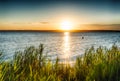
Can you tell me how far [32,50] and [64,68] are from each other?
5.36 ft

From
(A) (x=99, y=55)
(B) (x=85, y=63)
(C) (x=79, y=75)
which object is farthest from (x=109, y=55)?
(C) (x=79, y=75)

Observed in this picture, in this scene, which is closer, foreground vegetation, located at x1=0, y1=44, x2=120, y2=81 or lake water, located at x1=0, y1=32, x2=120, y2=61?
foreground vegetation, located at x1=0, y1=44, x2=120, y2=81

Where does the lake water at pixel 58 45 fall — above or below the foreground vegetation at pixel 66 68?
below

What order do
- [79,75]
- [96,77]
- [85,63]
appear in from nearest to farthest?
[96,77] < [79,75] < [85,63]

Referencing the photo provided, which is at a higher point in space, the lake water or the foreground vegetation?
the foreground vegetation

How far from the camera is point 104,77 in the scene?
7.86 m

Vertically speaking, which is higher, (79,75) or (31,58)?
(31,58)

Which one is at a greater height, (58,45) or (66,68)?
Answer: (66,68)

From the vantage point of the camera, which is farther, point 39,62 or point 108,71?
point 39,62

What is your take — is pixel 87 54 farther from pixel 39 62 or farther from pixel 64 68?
pixel 39 62

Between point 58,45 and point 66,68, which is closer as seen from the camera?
point 66,68

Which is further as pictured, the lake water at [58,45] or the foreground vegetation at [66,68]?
the lake water at [58,45]

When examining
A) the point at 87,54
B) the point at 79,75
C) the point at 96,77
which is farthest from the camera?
the point at 87,54

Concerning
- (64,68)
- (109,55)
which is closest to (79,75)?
(64,68)
